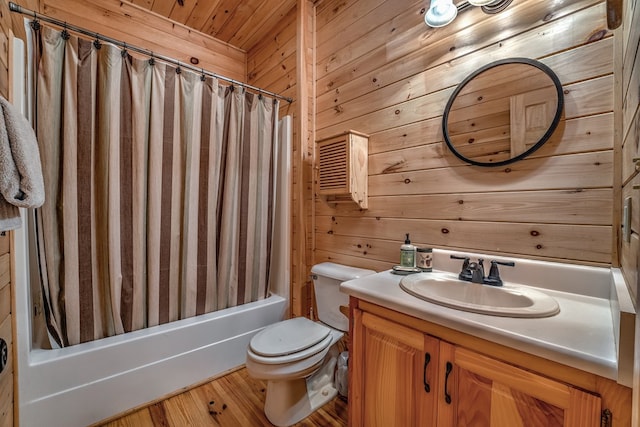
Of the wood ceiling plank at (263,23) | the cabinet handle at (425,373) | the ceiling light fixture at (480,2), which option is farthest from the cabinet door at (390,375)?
the wood ceiling plank at (263,23)

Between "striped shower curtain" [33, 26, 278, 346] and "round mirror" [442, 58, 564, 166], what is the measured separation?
4.55 ft

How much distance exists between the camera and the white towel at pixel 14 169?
798 millimetres

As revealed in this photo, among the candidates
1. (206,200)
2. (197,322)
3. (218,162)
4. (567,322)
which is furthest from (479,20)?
(197,322)

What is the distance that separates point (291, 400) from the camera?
136 centimetres

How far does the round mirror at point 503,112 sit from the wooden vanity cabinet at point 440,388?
79cm

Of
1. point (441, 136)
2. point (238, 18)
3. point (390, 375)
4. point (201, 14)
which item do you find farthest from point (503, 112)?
point (201, 14)

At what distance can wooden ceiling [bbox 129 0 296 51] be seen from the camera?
6.57 feet

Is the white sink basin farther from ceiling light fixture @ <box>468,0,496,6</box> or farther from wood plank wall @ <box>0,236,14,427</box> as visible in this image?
wood plank wall @ <box>0,236,14,427</box>

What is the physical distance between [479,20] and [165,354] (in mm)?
2347

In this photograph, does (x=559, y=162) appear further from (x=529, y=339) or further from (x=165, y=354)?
(x=165, y=354)

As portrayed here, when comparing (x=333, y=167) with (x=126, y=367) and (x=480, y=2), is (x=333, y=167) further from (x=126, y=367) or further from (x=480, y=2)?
(x=126, y=367)

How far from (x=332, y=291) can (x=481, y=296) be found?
81cm

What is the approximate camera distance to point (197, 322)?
1672 millimetres

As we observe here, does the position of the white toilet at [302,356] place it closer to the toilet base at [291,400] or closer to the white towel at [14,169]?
the toilet base at [291,400]
